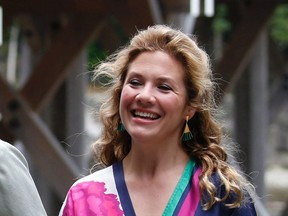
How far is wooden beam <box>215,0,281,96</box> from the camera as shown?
6.56 metres

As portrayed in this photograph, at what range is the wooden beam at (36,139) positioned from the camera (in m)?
5.96

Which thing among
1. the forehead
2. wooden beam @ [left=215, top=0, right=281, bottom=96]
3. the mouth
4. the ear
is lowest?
the mouth

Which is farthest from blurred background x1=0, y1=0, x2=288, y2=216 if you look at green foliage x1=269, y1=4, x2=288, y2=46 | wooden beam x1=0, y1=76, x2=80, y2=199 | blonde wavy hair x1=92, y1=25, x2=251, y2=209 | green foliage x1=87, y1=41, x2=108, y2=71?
green foliage x1=269, y1=4, x2=288, y2=46

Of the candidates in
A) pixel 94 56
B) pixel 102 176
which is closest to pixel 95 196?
pixel 102 176

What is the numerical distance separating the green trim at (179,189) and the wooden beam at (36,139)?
364 centimetres

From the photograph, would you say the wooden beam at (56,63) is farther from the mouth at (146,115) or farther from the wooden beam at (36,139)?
the mouth at (146,115)

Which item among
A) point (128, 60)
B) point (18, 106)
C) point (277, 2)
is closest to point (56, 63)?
point (18, 106)

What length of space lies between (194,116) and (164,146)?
15 centimetres

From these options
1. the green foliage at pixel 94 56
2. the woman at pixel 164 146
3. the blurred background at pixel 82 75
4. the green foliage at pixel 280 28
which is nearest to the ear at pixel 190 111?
the woman at pixel 164 146

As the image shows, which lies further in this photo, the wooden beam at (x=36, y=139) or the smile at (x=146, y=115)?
the wooden beam at (x=36, y=139)

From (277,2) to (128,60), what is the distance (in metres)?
4.57

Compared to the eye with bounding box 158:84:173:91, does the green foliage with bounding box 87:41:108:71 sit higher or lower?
higher

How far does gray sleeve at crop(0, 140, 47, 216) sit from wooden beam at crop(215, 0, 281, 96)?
4.56 meters

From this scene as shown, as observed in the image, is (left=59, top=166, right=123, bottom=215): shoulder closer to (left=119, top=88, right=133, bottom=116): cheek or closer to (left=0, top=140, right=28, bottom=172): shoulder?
(left=119, top=88, right=133, bottom=116): cheek
